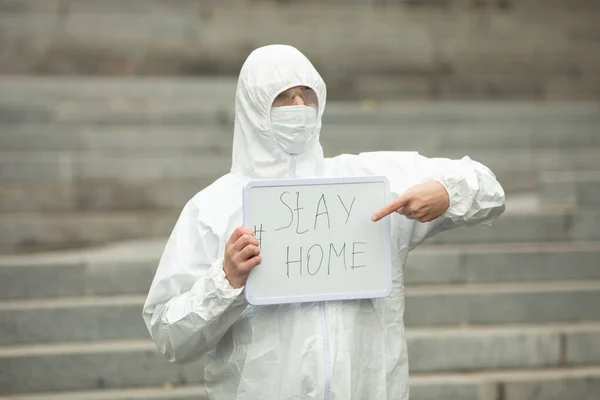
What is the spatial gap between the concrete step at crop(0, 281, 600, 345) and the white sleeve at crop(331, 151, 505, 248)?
106 inches

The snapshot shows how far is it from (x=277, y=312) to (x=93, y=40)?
688cm

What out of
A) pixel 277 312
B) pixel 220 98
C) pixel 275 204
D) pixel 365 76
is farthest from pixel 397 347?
pixel 365 76

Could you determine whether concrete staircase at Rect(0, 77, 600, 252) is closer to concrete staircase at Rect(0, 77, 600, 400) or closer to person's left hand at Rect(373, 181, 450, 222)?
concrete staircase at Rect(0, 77, 600, 400)

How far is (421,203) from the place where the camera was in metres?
2.89

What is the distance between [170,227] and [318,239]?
3859mm

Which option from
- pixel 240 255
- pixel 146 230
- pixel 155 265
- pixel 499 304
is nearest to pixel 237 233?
pixel 240 255

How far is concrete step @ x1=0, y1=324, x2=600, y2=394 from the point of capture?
534 centimetres

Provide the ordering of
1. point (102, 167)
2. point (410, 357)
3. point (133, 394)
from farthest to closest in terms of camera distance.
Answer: point (102, 167) → point (410, 357) → point (133, 394)

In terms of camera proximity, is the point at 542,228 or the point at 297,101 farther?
the point at 542,228

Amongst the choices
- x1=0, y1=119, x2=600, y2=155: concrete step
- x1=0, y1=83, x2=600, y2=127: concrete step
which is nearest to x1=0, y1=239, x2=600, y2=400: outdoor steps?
x1=0, y1=119, x2=600, y2=155: concrete step

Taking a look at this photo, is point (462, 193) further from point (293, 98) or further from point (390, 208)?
point (293, 98)

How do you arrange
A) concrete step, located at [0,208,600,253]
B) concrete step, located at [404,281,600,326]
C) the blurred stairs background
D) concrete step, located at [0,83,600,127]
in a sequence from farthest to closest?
concrete step, located at [0,83,600,127] → concrete step, located at [0,208,600,253] → concrete step, located at [404,281,600,326] → the blurred stairs background

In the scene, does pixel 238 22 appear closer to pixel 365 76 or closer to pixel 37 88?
pixel 365 76

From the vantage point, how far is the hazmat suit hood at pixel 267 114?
2.99m
